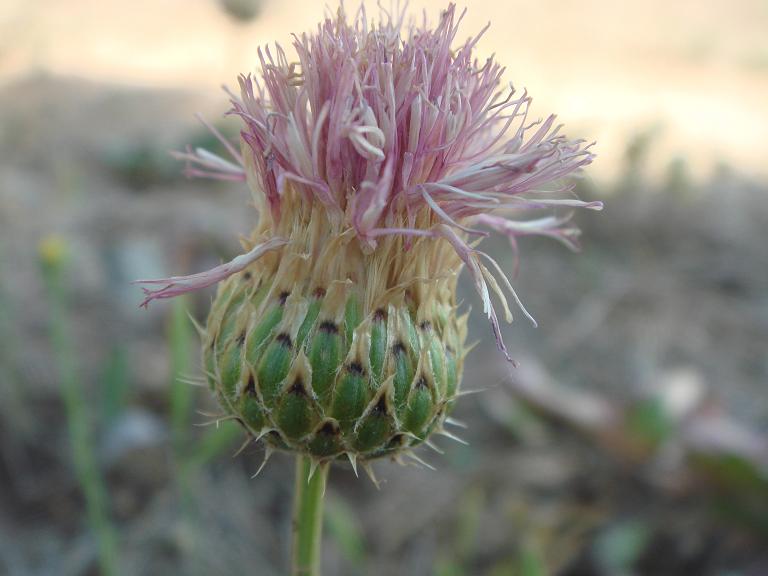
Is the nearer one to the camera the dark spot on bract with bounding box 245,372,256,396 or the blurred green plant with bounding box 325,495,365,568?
the dark spot on bract with bounding box 245,372,256,396

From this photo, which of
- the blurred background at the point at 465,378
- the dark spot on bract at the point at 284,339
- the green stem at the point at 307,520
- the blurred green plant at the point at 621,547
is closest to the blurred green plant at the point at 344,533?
the blurred background at the point at 465,378

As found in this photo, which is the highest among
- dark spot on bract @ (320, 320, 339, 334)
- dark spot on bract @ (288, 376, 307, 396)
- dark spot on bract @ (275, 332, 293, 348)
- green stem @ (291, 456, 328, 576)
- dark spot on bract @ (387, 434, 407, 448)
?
dark spot on bract @ (320, 320, 339, 334)

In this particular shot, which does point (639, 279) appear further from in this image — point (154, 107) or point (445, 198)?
point (154, 107)

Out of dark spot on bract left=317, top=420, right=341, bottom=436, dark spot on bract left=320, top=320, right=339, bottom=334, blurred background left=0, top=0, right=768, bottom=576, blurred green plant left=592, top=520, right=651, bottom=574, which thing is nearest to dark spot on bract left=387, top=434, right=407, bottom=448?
dark spot on bract left=317, top=420, right=341, bottom=436

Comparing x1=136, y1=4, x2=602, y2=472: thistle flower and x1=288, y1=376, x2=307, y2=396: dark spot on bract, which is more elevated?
x1=136, y1=4, x2=602, y2=472: thistle flower

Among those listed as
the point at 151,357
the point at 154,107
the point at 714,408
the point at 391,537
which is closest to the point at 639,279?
the point at 714,408

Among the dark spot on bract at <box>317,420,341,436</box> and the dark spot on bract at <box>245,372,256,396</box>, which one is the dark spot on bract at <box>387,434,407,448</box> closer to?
the dark spot on bract at <box>317,420,341,436</box>

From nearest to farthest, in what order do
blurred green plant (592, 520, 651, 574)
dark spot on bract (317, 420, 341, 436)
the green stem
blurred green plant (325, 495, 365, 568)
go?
1. dark spot on bract (317, 420, 341, 436)
2. the green stem
3. blurred green plant (325, 495, 365, 568)
4. blurred green plant (592, 520, 651, 574)

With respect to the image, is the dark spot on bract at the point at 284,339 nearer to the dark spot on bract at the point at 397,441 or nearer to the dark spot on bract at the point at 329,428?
the dark spot on bract at the point at 329,428

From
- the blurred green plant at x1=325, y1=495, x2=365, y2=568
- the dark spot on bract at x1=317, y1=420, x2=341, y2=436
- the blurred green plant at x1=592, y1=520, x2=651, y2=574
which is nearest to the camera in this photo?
the dark spot on bract at x1=317, y1=420, x2=341, y2=436
